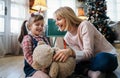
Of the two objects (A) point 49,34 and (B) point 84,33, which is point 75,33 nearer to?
(B) point 84,33

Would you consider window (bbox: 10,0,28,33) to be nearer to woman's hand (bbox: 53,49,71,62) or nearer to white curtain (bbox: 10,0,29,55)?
white curtain (bbox: 10,0,29,55)

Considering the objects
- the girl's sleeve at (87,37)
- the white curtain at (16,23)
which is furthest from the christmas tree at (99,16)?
the girl's sleeve at (87,37)

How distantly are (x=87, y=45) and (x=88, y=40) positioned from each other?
34 millimetres

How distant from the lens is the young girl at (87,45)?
1.23 m

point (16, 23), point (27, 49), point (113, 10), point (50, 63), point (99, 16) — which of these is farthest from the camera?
point (113, 10)

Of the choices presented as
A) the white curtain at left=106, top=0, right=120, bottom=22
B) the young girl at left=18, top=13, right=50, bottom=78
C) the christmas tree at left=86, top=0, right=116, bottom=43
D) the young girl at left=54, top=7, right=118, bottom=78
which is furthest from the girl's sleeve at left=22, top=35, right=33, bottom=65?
the white curtain at left=106, top=0, right=120, bottom=22

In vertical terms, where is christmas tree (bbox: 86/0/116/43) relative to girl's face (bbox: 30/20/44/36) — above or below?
above

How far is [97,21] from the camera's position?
520cm

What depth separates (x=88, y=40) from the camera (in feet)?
4.03

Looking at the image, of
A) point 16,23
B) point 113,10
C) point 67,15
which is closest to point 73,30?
point 67,15

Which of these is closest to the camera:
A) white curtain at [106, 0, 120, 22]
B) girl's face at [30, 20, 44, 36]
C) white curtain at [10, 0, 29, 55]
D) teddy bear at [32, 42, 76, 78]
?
teddy bear at [32, 42, 76, 78]

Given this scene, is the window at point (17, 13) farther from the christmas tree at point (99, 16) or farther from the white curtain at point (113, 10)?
the white curtain at point (113, 10)

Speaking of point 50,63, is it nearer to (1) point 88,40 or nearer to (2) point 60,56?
(2) point 60,56

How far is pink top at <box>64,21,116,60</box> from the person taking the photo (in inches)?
48.6
